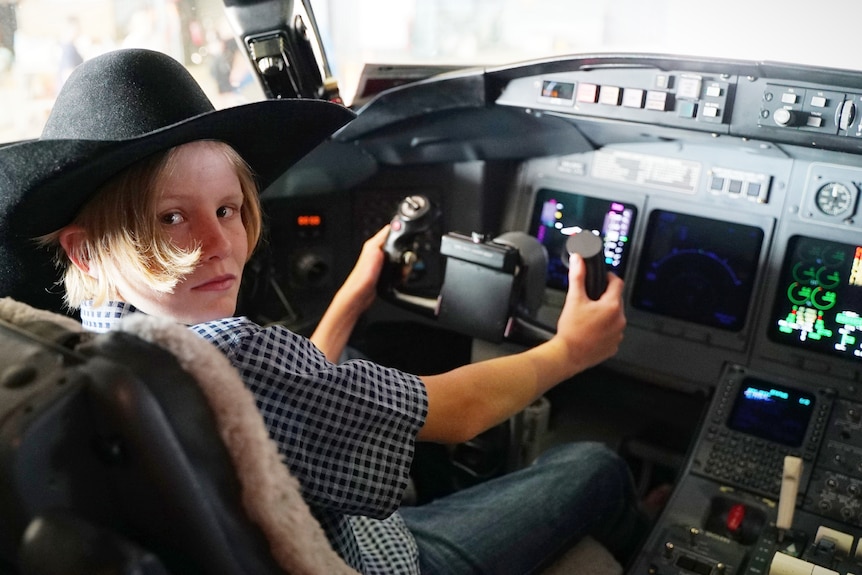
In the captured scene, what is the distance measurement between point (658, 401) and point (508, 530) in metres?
0.78

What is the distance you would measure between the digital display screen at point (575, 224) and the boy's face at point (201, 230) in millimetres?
959

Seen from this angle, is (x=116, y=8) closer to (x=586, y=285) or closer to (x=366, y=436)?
(x=586, y=285)

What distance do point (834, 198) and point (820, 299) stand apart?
0.20 m

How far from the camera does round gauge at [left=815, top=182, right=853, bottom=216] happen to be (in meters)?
1.57

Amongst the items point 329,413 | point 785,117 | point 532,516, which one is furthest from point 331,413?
point 785,117

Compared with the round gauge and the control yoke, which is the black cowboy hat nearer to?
the control yoke

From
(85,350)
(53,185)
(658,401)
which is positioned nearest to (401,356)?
(658,401)

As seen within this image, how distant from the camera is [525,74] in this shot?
64.7 inches

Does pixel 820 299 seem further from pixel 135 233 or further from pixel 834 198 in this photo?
pixel 135 233

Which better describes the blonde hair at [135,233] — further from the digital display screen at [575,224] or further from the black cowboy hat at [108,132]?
the digital display screen at [575,224]

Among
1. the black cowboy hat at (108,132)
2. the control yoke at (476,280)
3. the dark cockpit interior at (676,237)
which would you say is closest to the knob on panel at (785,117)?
the dark cockpit interior at (676,237)

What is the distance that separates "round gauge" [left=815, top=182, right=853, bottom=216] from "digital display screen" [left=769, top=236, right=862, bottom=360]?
6cm

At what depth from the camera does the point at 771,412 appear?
64.2 inches

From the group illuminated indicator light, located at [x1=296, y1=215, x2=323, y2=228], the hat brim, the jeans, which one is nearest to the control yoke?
the jeans
